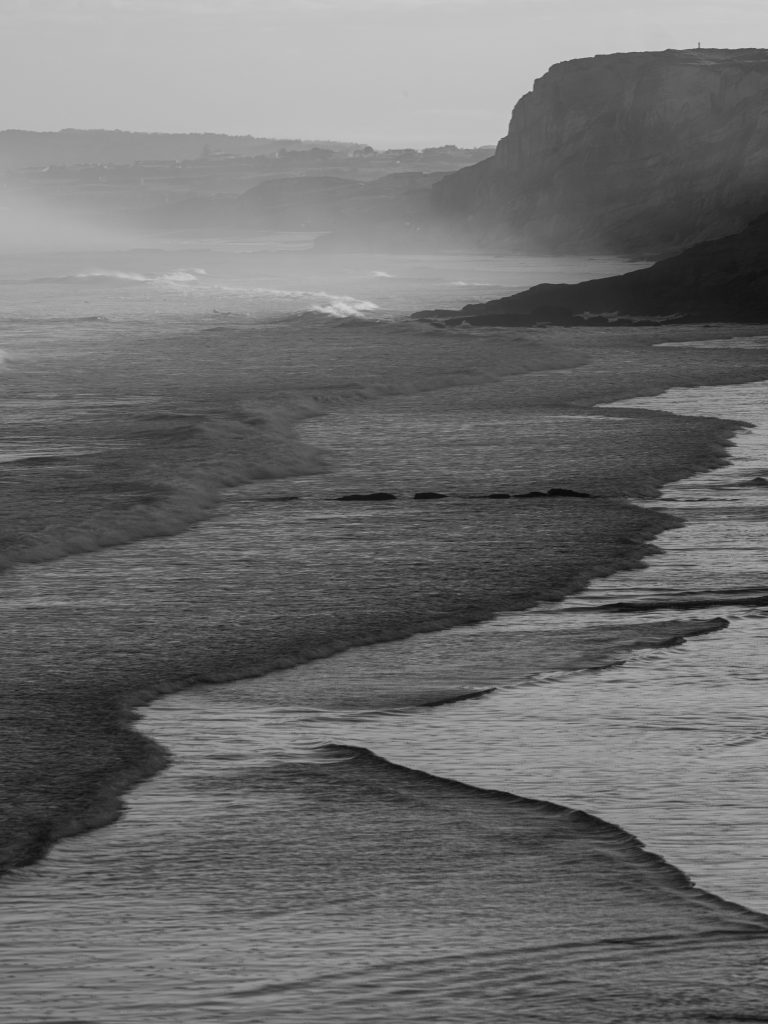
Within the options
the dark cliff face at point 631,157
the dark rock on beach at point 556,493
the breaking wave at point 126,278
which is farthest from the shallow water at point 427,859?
the dark cliff face at point 631,157

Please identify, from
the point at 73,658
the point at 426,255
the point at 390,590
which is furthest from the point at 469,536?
the point at 426,255

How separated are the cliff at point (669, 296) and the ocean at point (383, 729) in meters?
30.0

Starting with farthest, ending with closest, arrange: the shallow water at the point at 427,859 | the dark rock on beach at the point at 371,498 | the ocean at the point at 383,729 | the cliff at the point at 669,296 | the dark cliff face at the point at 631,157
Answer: the dark cliff face at the point at 631,157 → the cliff at the point at 669,296 → the dark rock on beach at the point at 371,498 → the ocean at the point at 383,729 → the shallow water at the point at 427,859

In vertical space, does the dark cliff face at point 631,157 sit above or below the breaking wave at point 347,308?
above

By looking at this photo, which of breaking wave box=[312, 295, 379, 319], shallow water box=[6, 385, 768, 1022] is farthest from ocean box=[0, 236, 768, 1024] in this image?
breaking wave box=[312, 295, 379, 319]

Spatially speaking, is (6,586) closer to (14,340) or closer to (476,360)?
(476,360)

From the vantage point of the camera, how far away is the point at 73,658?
34.1 feet

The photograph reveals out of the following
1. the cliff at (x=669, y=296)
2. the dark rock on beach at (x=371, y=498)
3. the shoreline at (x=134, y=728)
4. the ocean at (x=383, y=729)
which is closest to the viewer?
the ocean at (x=383, y=729)

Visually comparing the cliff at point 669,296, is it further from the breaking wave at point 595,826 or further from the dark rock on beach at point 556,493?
the breaking wave at point 595,826

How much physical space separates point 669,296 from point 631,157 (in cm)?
5695

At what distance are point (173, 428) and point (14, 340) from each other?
23.0m

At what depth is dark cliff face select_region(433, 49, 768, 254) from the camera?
93.4 metres

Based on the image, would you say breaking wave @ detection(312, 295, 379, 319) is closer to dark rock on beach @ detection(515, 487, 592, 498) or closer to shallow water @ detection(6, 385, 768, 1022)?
dark rock on beach @ detection(515, 487, 592, 498)

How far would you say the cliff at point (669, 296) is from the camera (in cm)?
5175
